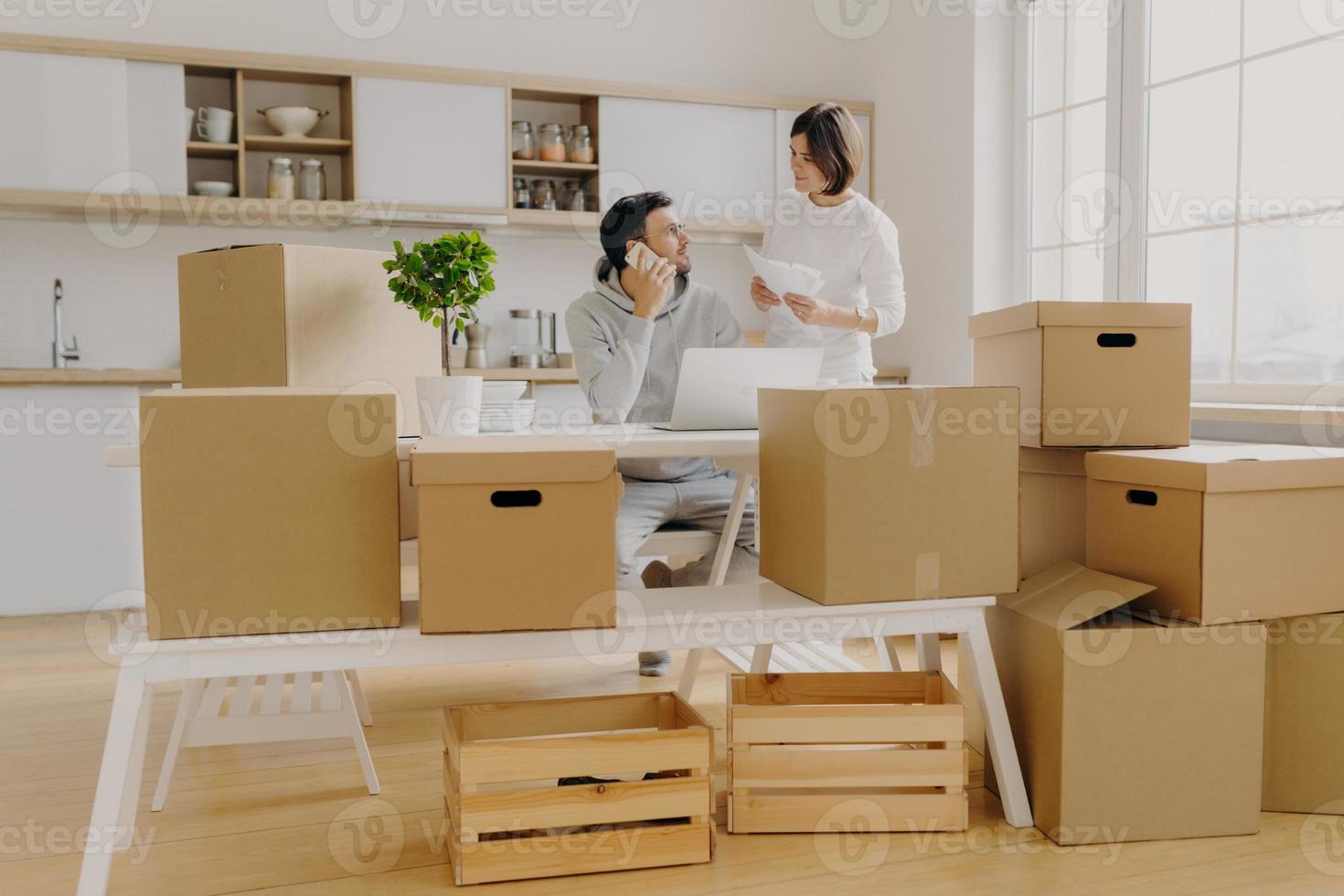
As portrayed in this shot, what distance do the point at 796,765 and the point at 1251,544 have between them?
0.83m

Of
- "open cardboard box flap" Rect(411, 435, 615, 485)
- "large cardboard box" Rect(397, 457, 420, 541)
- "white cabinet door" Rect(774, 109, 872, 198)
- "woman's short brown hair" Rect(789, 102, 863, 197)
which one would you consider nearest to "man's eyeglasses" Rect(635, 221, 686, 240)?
"woman's short brown hair" Rect(789, 102, 863, 197)

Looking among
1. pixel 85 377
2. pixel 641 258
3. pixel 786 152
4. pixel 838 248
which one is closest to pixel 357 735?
Answer: pixel 641 258

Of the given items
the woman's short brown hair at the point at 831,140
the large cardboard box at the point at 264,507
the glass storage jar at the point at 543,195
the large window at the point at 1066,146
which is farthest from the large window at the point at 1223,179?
the large cardboard box at the point at 264,507

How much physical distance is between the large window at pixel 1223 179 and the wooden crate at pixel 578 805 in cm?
199

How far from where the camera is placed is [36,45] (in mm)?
3729

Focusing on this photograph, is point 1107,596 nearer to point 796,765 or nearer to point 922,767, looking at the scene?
point 922,767

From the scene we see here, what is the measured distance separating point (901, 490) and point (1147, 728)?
56cm

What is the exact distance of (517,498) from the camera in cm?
163

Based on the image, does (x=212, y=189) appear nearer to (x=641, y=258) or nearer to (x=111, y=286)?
(x=111, y=286)

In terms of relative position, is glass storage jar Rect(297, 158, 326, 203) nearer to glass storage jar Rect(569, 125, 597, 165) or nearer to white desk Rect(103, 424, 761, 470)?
glass storage jar Rect(569, 125, 597, 165)

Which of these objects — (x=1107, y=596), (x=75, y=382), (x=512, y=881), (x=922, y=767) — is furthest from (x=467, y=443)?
(x=75, y=382)

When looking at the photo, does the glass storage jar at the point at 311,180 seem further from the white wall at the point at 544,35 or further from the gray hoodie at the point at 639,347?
the gray hoodie at the point at 639,347

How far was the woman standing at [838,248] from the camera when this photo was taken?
270cm

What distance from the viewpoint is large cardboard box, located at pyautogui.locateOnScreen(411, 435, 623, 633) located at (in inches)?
61.7
